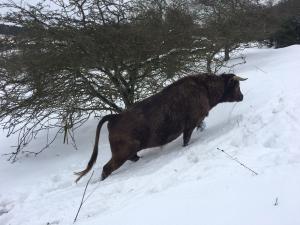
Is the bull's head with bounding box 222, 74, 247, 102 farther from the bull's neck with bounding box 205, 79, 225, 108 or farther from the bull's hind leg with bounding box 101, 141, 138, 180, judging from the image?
the bull's hind leg with bounding box 101, 141, 138, 180

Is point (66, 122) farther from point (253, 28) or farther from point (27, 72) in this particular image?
point (253, 28)

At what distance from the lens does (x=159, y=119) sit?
23.4ft

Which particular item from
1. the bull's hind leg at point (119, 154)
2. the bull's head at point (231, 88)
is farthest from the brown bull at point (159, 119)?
the bull's head at point (231, 88)

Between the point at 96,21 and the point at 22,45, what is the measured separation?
1410 millimetres

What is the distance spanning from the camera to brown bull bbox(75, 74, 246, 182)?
22.9 feet

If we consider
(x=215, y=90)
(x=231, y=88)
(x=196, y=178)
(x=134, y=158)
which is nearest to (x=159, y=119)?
(x=134, y=158)

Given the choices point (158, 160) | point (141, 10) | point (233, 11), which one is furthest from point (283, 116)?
point (233, 11)

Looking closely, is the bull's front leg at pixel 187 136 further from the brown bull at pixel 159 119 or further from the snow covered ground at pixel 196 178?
the snow covered ground at pixel 196 178

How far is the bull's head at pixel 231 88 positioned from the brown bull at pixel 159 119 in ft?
0.64

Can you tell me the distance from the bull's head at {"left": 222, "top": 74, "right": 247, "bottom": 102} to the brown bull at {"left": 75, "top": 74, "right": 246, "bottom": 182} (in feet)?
0.64

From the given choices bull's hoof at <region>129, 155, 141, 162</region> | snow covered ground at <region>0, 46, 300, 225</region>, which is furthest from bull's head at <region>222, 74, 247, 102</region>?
bull's hoof at <region>129, 155, 141, 162</region>

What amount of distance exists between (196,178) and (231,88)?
3456 millimetres

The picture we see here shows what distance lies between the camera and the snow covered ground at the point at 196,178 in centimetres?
376

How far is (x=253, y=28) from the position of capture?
52.6 feet
